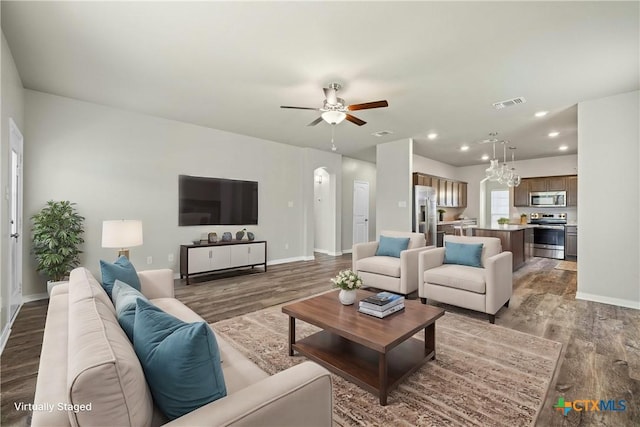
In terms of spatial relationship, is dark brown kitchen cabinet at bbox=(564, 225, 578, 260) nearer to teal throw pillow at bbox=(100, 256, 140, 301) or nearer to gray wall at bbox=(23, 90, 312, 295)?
gray wall at bbox=(23, 90, 312, 295)

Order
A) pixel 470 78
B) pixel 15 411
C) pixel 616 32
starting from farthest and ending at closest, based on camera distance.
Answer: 1. pixel 470 78
2. pixel 616 32
3. pixel 15 411

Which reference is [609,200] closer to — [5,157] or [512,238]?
[512,238]

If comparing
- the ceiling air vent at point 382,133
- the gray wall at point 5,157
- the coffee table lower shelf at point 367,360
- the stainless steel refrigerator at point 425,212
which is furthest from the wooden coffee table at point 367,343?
the stainless steel refrigerator at point 425,212

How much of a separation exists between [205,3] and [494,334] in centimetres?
369

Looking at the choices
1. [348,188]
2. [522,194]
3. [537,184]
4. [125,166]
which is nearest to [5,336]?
[125,166]

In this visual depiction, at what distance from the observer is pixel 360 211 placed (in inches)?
342

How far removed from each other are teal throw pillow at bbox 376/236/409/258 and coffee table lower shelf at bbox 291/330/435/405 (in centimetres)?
177

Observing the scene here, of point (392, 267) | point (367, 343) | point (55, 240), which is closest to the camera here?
point (367, 343)

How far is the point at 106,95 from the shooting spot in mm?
3902

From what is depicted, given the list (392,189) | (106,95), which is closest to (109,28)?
(106,95)

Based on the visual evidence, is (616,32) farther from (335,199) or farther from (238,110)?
(335,199)

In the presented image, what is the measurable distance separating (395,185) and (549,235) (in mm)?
4490

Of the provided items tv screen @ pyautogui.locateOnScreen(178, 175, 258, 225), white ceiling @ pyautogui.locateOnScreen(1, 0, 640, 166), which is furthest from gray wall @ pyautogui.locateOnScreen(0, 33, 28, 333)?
tv screen @ pyautogui.locateOnScreen(178, 175, 258, 225)

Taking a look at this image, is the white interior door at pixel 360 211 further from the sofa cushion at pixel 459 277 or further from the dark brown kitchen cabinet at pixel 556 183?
the sofa cushion at pixel 459 277
